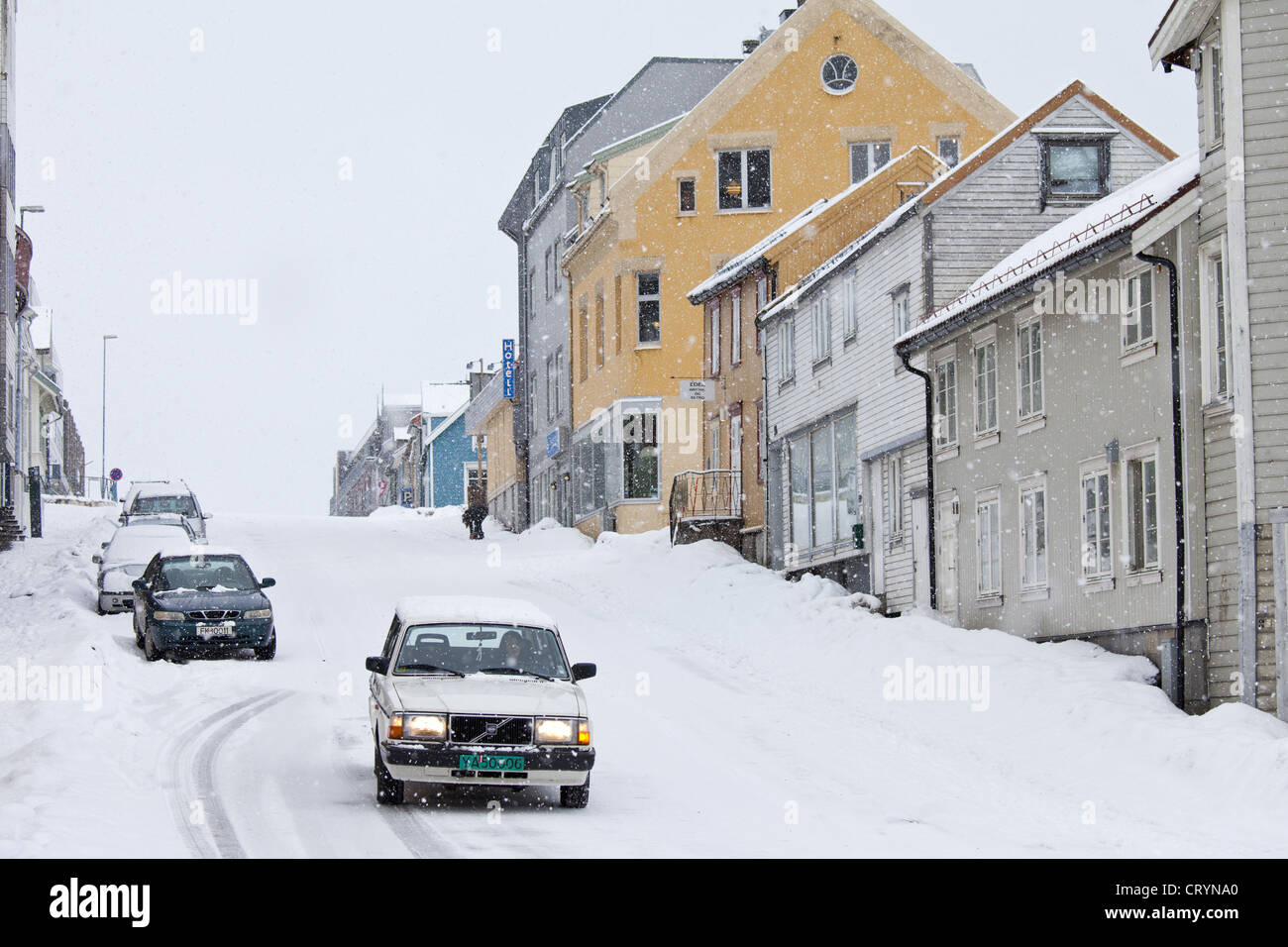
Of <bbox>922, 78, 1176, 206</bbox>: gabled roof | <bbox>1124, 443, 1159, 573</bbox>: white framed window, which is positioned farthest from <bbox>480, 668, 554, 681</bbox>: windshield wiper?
<bbox>922, 78, 1176, 206</bbox>: gabled roof

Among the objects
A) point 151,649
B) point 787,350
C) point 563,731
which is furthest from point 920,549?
Answer: point 563,731

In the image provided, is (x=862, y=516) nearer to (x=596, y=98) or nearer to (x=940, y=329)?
(x=940, y=329)

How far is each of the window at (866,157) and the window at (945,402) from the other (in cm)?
1768

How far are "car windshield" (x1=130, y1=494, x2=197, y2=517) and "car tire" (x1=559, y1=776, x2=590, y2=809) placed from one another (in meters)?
28.7

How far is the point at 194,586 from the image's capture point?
2416cm

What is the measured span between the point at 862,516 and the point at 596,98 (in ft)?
85.7

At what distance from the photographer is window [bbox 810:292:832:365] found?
32.2m

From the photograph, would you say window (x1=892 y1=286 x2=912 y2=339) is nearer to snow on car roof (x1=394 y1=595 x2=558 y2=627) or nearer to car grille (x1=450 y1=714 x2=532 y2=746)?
snow on car roof (x1=394 y1=595 x2=558 y2=627)

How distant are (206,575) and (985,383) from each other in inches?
458

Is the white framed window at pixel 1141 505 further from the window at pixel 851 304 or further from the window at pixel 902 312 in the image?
the window at pixel 851 304

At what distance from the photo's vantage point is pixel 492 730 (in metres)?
12.7

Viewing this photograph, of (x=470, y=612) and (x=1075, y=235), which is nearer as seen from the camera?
(x=470, y=612)

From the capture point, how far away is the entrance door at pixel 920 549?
2698cm

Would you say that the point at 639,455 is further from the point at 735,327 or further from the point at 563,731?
the point at 563,731
